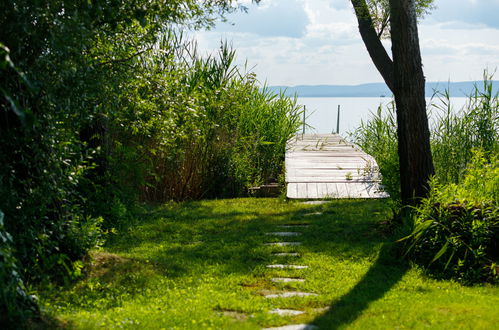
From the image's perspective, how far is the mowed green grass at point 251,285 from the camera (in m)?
4.33

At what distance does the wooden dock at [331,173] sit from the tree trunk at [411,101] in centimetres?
185

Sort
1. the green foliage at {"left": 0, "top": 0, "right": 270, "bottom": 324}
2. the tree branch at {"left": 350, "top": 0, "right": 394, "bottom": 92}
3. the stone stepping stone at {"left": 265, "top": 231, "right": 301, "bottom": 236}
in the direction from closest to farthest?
the green foliage at {"left": 0, "top": 0, "right": 270, "bottom": 324} < the stone stepping stone at {"left": 265, "top": 231, "right": 301, "bottom": 236} < the tree branch at {"left": 350, "top": 0, "right": 394, "bottom": 92}

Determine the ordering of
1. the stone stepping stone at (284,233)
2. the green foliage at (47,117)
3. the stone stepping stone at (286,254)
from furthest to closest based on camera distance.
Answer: the stone stepping stone at (284,233) → the stone stepping stone at (286,254) → the green foliage at (47,117)

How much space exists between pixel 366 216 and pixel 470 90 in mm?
2661

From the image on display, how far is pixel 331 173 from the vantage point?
10.7m

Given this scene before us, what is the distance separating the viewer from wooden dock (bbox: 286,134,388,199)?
31.9 ft

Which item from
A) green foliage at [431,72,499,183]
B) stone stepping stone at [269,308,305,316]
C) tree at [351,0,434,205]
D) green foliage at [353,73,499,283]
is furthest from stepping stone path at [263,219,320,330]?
green foliage at [431,72,499,183]

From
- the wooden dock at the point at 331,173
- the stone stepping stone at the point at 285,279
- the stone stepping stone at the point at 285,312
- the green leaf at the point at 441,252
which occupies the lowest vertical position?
the stone stepping stone at the point at 285,312

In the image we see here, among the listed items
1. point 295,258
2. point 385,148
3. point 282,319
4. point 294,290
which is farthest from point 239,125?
point 282,319

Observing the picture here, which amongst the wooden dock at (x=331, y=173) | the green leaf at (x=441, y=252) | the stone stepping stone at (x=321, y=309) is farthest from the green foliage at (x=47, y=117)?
the wooden dock at (x=331, y=173)

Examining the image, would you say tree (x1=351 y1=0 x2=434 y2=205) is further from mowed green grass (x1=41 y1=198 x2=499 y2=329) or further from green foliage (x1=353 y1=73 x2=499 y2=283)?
mowed green grass (x1=41 y1=198 x2=499 y2=329)

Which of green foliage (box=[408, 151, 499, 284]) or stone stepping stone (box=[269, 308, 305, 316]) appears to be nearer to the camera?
stone stepping stone (box=[269, 308, 305, 316])

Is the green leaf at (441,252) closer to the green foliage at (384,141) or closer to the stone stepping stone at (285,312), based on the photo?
the stone stepping stone at (285,312)

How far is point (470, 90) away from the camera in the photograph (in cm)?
906
